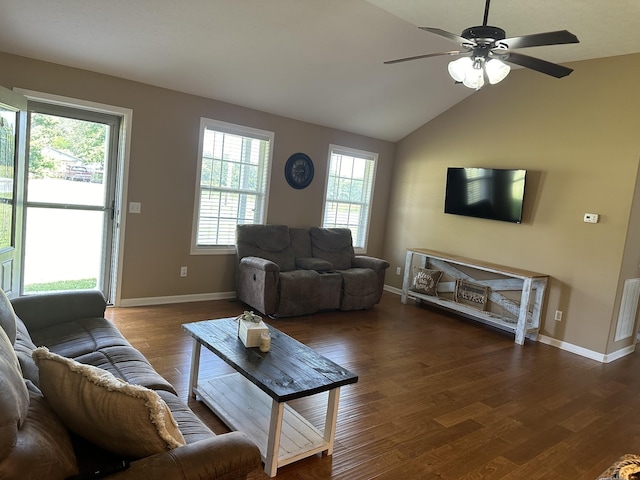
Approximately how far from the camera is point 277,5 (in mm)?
3529

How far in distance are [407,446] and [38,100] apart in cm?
408

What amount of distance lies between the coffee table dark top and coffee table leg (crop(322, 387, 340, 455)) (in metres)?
0.10

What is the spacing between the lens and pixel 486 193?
5250 mm

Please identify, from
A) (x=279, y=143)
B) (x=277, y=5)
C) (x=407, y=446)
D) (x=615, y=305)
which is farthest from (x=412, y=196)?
(x=407, y=446)

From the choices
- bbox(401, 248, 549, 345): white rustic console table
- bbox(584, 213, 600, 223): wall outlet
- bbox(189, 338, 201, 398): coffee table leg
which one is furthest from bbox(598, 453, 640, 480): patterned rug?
bbox(584, 213, 600, 223): wall outlet

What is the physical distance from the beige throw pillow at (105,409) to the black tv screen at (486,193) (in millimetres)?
4625

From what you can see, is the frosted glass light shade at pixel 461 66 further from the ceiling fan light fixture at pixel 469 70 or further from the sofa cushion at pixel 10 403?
the sofa cushion at pixel 10 403

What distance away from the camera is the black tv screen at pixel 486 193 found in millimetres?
4965

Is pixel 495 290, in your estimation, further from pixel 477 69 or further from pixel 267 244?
pixel 477 69

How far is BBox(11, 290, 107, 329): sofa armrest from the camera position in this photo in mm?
2529

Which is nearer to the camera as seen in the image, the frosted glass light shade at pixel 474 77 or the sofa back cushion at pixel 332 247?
the frosted glass light shade at pixel 474 77

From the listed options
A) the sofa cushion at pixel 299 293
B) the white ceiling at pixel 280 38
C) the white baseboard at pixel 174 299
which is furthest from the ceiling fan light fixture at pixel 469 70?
the white baseboard at pixel 174 299

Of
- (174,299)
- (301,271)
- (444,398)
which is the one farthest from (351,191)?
(444,398)

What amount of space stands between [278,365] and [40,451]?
52.5 inches
